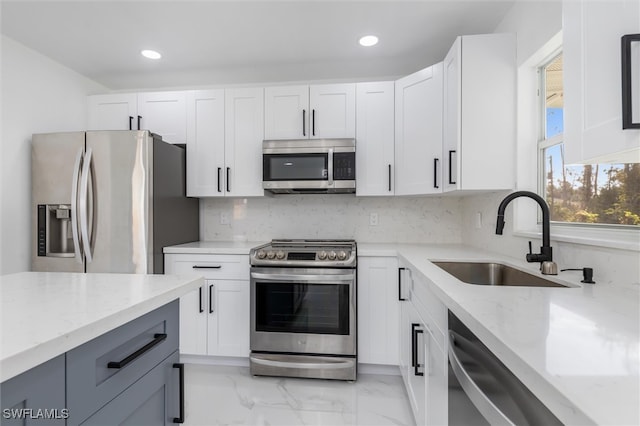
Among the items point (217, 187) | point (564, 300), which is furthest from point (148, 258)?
point (564, 300)

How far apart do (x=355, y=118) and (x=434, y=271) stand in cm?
163

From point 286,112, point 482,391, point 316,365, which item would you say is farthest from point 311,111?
point 482,391

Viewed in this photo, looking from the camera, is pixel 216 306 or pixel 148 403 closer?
pixel 148 403

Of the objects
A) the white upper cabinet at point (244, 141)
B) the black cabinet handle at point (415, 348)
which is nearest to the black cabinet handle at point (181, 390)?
the black cabinet handle at point (415, 348)

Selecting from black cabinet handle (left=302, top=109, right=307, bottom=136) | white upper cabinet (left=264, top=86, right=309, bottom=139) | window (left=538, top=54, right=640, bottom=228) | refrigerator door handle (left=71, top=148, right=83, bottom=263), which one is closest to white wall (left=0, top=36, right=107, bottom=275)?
refrigerator door handle (left=71, top=148, right=83, bottom=263)

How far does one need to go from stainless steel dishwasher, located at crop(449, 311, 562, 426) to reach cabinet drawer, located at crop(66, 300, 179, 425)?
883mm

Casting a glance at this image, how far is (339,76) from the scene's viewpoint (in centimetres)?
299

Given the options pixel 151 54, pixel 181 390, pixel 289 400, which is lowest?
pixel 289 400

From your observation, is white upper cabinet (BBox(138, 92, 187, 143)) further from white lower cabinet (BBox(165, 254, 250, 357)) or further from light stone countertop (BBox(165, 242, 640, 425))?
light stone countertop (BBox(165, 242, 640, 425))

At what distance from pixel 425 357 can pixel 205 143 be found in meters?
2.40

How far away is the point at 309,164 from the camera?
8.58 ft

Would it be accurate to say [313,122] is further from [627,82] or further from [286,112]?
[627,82]

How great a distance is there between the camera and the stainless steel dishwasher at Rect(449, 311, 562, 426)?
23.4 inches

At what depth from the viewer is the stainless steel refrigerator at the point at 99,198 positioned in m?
2.37
